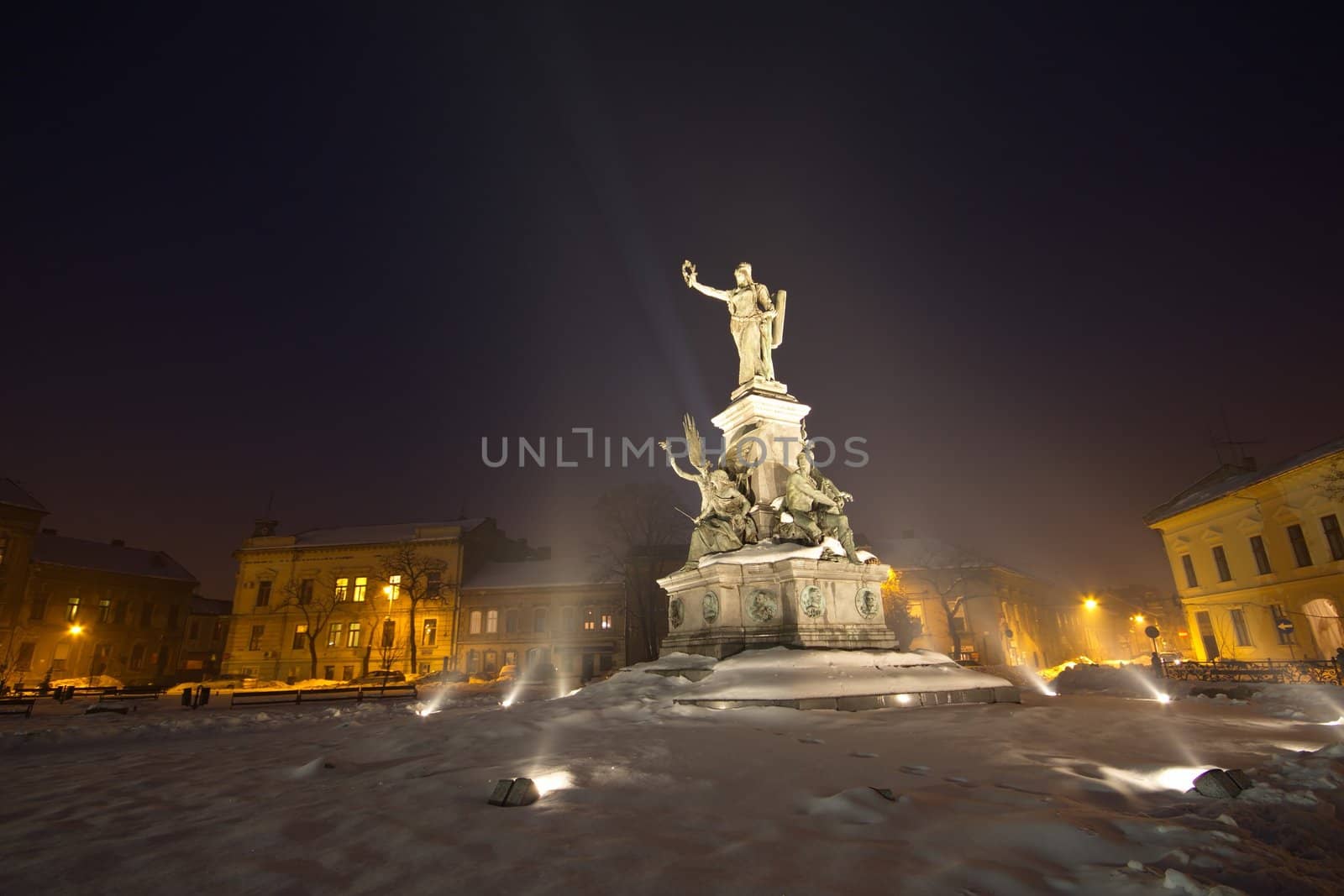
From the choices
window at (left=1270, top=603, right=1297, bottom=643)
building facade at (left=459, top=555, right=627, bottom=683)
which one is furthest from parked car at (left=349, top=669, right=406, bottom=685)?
window at (left=1270, top=603, right=1297, bottom=643)

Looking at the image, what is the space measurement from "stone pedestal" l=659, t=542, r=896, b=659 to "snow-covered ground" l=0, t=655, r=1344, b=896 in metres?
4.27

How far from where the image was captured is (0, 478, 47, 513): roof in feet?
132

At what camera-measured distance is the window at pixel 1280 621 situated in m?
27.2

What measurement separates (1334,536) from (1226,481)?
8285mm

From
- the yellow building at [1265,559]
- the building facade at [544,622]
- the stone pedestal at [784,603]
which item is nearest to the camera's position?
the stone pedestal at [784,603]

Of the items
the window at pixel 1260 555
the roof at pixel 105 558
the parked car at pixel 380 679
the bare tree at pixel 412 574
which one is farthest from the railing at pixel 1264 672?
the roof at pixel 105 558

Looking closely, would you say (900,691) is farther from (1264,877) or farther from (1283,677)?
(1283,677)

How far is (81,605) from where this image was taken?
4669cm

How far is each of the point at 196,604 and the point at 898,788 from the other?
80930mm

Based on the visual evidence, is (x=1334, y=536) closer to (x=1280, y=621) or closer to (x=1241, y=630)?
(x=1280, y=621)

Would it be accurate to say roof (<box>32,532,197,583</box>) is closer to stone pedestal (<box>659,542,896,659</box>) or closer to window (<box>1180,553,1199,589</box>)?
stone pedestal (<box>659,542,896,659</box>)

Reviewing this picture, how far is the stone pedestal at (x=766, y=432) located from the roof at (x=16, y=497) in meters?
50.7

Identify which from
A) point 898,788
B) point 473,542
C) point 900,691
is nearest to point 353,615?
point 473,542

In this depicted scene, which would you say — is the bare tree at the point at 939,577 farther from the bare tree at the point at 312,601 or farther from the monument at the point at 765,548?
the bare tree at the point at 312,601
